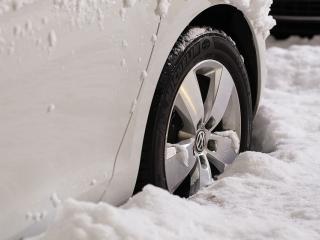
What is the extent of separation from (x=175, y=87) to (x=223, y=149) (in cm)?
60

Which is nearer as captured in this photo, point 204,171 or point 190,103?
point 190,103

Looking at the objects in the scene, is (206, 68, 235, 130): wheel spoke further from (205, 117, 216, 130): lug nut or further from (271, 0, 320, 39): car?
(271, 0, 320, 39): car

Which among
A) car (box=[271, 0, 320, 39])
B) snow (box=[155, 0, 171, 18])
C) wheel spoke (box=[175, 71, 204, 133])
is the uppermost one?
car (box=[271, 0, 320, 39])

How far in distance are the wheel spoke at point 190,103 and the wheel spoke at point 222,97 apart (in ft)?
0.41

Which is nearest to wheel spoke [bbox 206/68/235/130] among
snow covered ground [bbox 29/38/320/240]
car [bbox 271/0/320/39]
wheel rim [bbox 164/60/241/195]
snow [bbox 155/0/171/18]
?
wheel rim [bbox 164/60/241/195]

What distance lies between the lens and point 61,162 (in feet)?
5.49

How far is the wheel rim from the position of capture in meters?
2.33

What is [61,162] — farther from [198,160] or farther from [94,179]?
[198,160]

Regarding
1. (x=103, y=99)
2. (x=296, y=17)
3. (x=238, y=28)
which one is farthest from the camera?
(x=296, y=17)

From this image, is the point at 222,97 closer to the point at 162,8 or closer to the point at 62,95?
the point at 162,8

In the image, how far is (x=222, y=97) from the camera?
2.59 meters

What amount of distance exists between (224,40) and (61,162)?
1.13 metres

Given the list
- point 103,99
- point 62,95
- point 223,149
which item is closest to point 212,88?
point 223,149

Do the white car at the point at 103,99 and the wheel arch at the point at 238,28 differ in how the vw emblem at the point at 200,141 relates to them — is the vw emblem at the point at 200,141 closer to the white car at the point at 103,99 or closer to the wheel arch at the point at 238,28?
the white car at the point at 103,99
